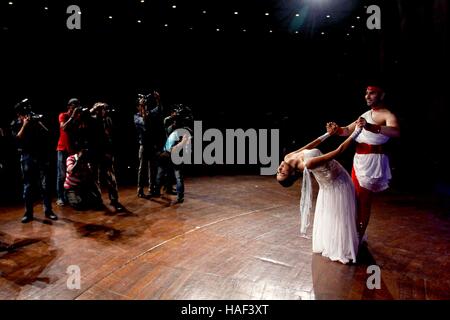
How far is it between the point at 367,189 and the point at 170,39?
8328 mm

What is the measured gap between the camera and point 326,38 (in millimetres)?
10758

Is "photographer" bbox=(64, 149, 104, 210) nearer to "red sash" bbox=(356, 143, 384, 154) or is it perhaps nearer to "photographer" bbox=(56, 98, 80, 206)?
"photographer" bbox=(56, 98, 80, 206)

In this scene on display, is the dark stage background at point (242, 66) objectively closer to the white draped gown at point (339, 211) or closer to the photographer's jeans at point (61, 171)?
the photographer's jeans at point (61, 171)

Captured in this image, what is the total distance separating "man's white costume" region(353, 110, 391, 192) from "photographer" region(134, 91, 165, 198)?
3.53 metres

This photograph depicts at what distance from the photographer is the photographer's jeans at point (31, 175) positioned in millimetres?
4574

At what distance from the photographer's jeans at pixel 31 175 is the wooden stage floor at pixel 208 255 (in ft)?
1.05

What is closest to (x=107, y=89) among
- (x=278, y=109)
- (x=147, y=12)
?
(x=147, y=12)

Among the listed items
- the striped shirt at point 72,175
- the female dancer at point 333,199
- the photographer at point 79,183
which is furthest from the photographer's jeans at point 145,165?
the female dancer at point 333,199

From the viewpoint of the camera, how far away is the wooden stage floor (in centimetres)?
290

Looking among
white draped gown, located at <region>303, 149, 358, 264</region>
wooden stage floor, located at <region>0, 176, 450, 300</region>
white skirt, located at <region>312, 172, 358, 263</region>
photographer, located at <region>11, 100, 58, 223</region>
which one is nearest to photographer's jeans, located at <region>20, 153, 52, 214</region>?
photographer, located at <region>11, 100, 58, 223</region>

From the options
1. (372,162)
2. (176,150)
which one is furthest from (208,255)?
(176,150)

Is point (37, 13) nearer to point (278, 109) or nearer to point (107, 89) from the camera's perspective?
point (107, 89)

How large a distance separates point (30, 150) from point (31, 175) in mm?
354

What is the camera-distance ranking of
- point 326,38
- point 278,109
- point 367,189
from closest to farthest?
point 367,189, point 326,38, point 278,109
